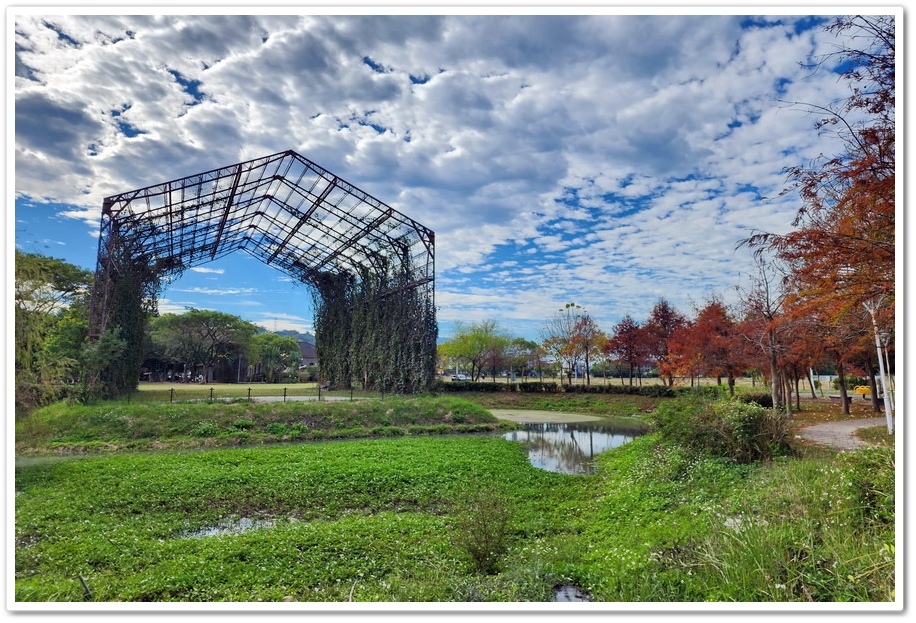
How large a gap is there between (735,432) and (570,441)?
817 cm

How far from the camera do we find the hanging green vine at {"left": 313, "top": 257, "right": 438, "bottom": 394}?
20.4 metres

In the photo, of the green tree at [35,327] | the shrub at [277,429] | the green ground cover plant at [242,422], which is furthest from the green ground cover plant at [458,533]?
the shrub at [277,429]

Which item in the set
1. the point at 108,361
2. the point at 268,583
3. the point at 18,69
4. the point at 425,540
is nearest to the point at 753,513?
the point at 425,540

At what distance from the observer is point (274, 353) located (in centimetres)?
4822

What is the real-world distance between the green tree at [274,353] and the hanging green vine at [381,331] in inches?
846

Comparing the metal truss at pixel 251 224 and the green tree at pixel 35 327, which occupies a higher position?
the metal truss at pixel 251 224

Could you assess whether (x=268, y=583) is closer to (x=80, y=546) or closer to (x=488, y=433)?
(x=80, y=546)

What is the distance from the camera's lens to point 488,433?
16906 millimetres

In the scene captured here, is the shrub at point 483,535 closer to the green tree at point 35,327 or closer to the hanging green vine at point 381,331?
the green tree at point 35,327

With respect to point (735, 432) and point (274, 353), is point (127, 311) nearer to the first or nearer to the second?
point (735, 432)

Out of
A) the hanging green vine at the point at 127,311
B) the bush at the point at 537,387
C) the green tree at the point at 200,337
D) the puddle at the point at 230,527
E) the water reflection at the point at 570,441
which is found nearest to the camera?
the puddle at the point at 230,527

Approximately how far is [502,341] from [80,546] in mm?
38240

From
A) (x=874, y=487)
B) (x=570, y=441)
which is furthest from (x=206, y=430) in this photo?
(x=874, y=487)

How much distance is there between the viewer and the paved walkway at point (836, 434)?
→ 348 inches
